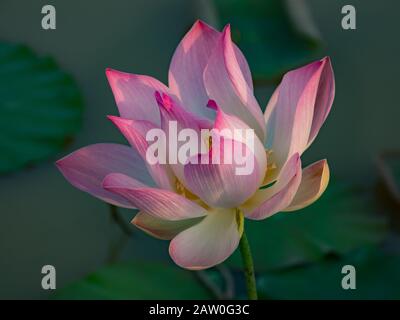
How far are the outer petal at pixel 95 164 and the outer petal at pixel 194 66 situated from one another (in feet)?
0.23

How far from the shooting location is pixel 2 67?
119cm

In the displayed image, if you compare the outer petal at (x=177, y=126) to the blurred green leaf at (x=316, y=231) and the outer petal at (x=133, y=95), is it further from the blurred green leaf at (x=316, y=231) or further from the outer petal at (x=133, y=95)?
the blurred green leaf at (x=316, y=231)

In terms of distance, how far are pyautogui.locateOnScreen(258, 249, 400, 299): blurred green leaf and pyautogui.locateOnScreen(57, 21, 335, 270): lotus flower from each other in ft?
1.42

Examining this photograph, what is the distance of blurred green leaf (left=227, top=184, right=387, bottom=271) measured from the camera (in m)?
0.95

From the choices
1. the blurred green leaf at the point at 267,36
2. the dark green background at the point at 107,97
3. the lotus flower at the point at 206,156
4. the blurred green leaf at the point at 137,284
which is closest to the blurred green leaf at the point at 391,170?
the dark green background at the point at 107,97

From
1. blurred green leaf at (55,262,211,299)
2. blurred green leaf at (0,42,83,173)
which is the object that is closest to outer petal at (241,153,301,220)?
blurred green leaf at (55,262,211,299)

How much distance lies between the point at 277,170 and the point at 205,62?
0.12m

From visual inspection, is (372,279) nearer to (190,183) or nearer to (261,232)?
(261,232)

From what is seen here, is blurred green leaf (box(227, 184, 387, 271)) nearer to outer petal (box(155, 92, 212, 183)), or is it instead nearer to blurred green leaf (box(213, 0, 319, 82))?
blurred green leaf (box(213, 0, 319, 82))

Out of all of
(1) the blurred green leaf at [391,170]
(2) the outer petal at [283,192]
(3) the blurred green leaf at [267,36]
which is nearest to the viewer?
(2) the outer petal at [283,192]

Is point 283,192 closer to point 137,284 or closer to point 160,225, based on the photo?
point 160,225

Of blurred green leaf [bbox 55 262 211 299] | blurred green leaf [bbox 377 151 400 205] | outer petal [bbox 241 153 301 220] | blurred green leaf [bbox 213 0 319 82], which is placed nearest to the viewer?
outer petal [bbox 241 153 301 220]

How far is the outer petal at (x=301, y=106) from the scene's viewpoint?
49cm

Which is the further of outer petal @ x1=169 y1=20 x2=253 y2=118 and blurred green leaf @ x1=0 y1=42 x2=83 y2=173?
blurred green leaf @ x1=0 y1=42 x2=83 y2=173
